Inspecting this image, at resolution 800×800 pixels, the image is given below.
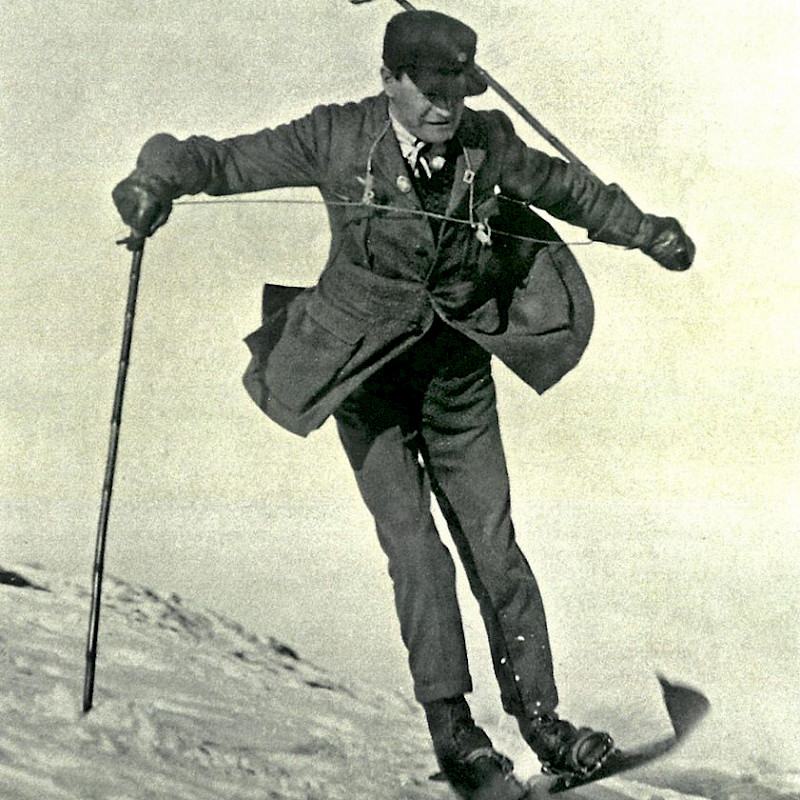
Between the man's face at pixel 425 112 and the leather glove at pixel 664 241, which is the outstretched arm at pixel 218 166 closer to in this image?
the man's face at pixel 425 112

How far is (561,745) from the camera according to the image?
4.38m

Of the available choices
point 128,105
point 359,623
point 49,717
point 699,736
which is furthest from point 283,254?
point 699,736

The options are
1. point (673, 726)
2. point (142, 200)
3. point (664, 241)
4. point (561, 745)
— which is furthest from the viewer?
point (673, 726)

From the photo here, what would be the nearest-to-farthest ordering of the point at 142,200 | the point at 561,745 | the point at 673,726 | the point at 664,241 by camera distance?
the point at 142,200 → the point at 561,745 → the point at 664,241 → the point at 673,726

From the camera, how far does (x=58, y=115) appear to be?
472 centimetres

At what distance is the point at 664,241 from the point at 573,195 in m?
0.24

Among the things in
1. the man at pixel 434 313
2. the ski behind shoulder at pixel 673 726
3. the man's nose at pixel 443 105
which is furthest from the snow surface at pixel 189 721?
the man's nose at pixel 443 105

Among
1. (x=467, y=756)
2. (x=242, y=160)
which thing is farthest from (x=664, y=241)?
(x=467, y=756)

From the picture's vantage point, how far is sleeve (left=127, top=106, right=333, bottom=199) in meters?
4.16

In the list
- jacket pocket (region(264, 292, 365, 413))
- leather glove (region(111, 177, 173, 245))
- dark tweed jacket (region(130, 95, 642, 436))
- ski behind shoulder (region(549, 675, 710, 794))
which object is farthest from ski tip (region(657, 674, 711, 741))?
leather glove (region(111, 177, 173, 245))

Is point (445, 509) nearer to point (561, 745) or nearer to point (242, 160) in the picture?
point (561, 745)

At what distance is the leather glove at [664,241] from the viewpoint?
177 inches

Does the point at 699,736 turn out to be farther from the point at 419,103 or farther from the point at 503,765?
the point at 419,103

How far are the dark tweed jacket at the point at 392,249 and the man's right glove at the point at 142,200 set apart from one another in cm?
2
